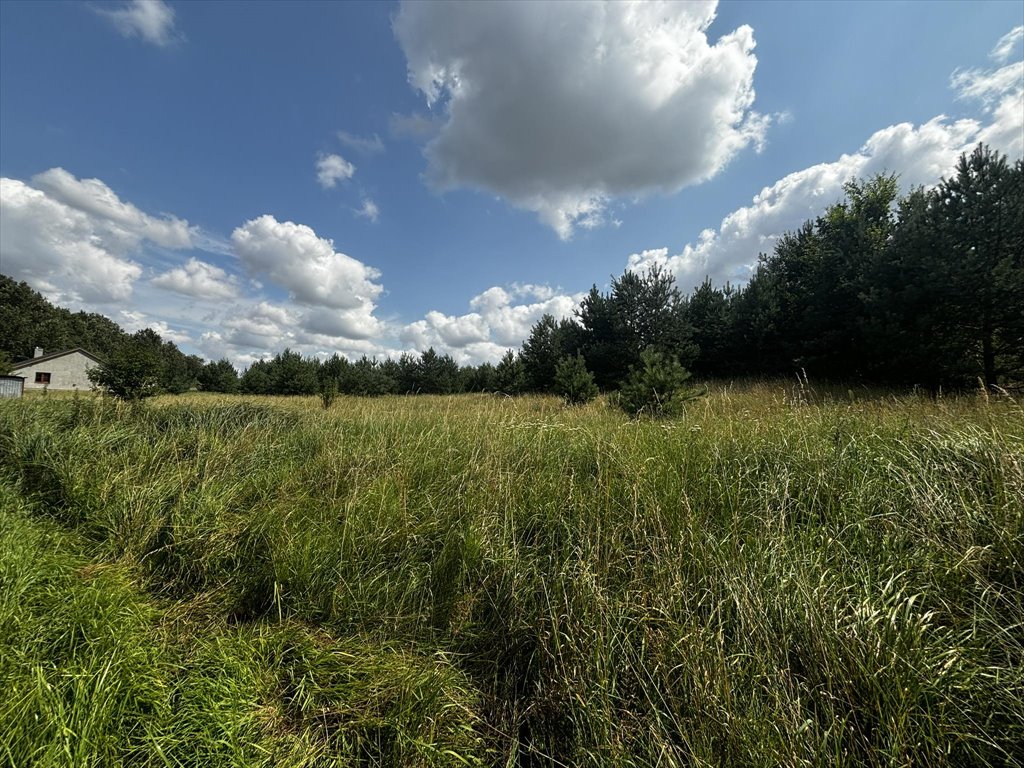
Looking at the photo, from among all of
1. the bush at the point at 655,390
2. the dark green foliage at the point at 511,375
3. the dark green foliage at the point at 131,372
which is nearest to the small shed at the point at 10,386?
the dark green foliage at the point at 131,372

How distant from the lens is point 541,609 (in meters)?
2.00

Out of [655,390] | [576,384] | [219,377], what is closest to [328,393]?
[576,384]

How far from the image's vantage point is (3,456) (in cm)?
431

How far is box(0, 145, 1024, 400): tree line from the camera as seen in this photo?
898 cm

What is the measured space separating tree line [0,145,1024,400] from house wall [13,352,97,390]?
33.7 m

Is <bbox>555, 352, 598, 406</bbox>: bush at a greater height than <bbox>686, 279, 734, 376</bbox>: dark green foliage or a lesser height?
lesser

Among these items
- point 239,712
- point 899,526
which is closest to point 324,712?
point 239,712

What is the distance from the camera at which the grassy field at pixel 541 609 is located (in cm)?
136

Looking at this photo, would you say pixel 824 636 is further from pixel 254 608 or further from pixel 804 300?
pixel 804 300

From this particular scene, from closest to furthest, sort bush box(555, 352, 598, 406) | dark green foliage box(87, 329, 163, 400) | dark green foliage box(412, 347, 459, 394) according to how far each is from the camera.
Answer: dark green foliage box(87, 329, 163, 400)
bush box(555, 352, 598, 406)
dark green foliage box(412, 347, 459, 394)

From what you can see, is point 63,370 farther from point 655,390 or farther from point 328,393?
point 655,390

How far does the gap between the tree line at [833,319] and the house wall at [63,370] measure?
111ft

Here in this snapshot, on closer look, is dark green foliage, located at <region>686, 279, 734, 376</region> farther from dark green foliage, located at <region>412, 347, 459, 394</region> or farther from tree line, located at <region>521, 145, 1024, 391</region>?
dark green foliage, located at <region>412, 347, 459, 394</region>


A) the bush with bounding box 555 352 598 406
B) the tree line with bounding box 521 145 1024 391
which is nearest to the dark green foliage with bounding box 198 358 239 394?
the tree line with bounding box 521 145 1024 391
